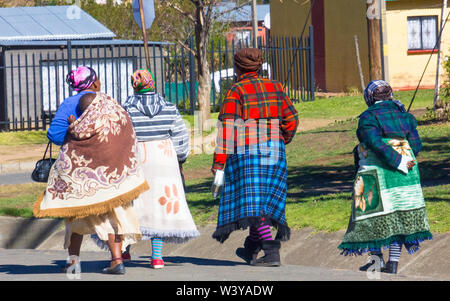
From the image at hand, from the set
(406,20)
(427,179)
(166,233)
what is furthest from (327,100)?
(166,233)

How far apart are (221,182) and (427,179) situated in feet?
16.5

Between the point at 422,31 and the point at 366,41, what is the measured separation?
169cm

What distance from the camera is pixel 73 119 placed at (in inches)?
267

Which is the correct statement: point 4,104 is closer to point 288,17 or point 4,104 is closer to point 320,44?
point 320,44

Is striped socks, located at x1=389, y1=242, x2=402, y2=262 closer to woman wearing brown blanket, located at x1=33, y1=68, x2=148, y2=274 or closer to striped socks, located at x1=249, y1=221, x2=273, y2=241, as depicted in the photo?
striped socks, located at x1=249, y1=221, x2=273, y2=241

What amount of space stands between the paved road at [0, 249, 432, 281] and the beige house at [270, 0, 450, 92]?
17733mm

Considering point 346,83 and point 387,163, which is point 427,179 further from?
point 346,83

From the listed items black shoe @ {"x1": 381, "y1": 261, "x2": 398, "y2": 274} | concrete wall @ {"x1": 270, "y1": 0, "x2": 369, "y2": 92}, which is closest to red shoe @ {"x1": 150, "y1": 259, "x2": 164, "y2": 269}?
black shoe @ {"x1": 381, "y1": 261, "x2": 398, "y2": 274}

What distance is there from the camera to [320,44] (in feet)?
→ 102

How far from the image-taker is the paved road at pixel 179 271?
6.69 m

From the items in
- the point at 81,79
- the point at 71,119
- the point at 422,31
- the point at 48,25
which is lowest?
the point at 71,119

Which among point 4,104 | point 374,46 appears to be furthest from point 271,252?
point 4,104

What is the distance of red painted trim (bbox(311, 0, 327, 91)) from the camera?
101ft

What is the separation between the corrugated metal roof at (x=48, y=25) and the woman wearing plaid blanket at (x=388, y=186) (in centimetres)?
2119
